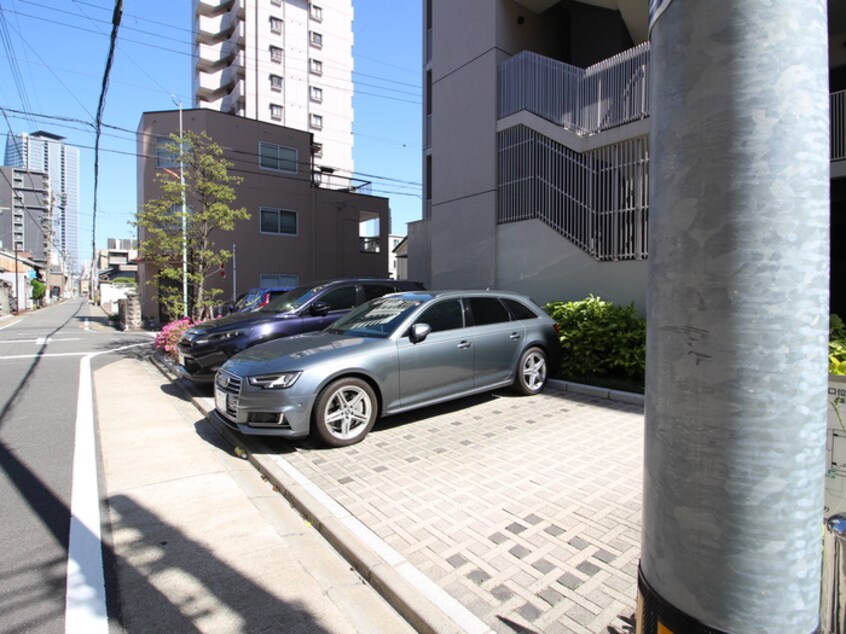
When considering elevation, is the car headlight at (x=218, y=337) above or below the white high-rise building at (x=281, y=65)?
below

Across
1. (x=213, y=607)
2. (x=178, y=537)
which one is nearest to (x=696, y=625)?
(x=213, y=607)

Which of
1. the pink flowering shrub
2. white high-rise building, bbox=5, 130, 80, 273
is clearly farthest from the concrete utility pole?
white high-rise building, bbox=5, 130, 80, 273

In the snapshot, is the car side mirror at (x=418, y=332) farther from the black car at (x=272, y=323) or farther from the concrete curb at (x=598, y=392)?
the black car at (x=272, y=323)

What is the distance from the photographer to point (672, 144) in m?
1.34

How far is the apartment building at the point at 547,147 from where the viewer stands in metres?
9.04

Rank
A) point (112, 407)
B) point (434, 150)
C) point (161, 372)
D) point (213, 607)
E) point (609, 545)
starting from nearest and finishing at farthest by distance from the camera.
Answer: point (213, 607), point (609, 545), point (112, 407), point (161, 372), point (434, 150)

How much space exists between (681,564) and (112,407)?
26.2 ft

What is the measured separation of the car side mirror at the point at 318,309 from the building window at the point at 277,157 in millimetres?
16975

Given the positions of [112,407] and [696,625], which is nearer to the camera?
[696,625]

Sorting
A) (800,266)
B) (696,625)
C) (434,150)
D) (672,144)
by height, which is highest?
(434,150)

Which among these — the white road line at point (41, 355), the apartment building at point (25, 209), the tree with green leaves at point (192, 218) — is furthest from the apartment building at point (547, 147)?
the apartment building at point (25, 209)

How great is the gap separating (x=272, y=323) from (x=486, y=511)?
529 centimetres

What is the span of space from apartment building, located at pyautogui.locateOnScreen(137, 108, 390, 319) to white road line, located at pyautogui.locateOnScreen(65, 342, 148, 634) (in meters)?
16.5

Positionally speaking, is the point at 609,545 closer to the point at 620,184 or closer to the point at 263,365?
the point at 263,365
